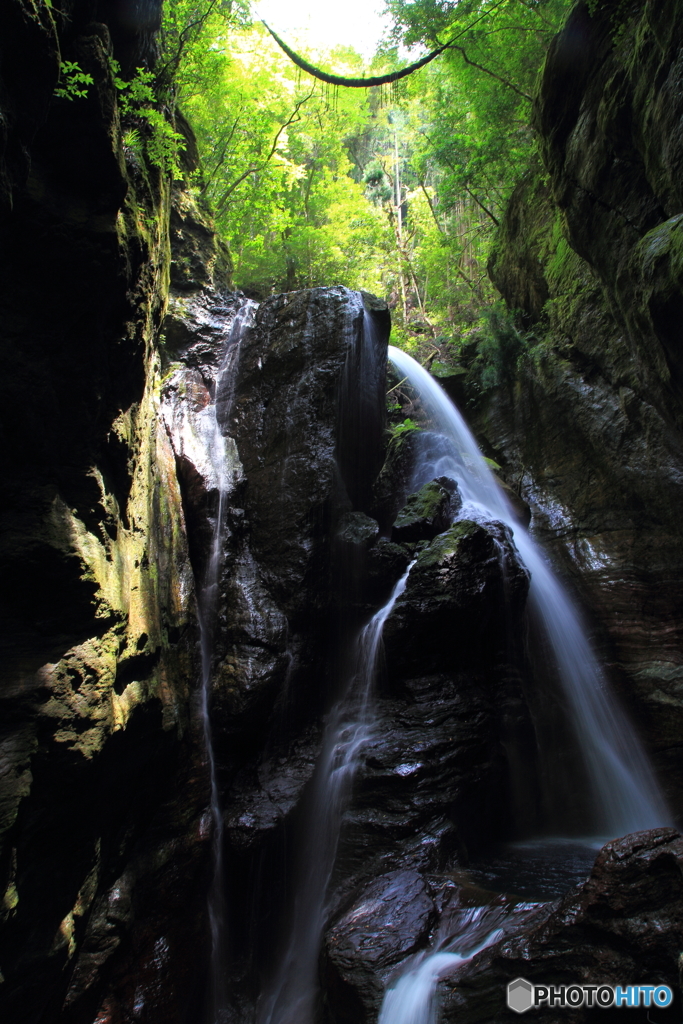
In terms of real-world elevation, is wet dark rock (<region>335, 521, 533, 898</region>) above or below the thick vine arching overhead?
below

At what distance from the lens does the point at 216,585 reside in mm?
7711

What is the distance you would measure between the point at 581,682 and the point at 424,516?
3541 millimetres

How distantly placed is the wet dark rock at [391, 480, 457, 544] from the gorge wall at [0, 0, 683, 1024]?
0.08 metres

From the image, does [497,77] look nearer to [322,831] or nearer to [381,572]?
[381,572]

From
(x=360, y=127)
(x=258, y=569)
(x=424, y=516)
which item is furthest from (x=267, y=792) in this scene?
(x=360, y=127)

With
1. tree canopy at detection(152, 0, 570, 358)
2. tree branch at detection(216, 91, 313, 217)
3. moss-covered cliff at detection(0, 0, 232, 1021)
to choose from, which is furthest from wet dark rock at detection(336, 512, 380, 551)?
tree branch at detection(216, 91, 313, 217)

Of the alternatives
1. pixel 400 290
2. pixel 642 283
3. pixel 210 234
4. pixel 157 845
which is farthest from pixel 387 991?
pixel 400 290

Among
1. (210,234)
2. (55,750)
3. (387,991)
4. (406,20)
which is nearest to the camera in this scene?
(55,750)

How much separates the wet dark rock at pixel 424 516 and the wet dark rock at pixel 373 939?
498cm

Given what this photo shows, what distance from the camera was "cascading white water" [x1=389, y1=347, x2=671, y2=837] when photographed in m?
7.45

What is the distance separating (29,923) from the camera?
12.4ft

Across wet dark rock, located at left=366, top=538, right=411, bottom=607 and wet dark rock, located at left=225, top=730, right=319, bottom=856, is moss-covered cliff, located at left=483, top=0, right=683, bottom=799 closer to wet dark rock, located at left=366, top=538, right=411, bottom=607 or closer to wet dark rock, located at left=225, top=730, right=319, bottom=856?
wet dark rock, located at left=366, top=538, right=411, bottom=607

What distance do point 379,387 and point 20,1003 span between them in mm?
9362

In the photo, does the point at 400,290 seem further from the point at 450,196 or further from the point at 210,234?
the point at 210,234
